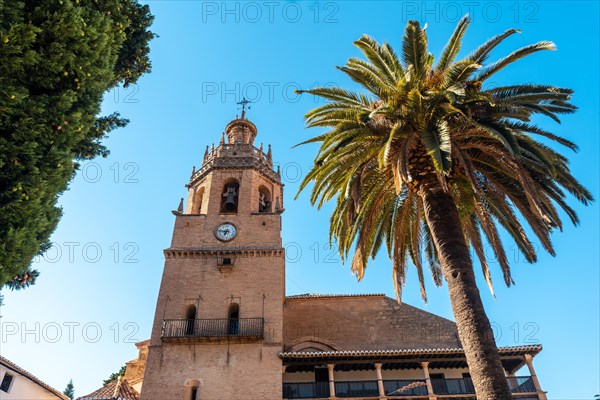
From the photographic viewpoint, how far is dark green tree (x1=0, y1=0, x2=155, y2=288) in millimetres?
6578

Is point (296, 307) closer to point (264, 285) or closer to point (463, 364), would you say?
point (264, 285)

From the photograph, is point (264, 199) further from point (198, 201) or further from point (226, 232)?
point (226, 232)

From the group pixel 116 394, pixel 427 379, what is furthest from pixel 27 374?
pixel 427 379

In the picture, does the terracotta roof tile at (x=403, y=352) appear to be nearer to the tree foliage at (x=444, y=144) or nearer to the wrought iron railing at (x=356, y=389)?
the wrought iron railing at (x=356, y=389)

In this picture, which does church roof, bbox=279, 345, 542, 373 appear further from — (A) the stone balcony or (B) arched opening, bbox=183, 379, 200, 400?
(B) arched opening, bbox=183, 379, 200, 400

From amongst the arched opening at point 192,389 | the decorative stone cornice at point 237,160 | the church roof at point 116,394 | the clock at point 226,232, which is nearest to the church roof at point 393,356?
the arched opening at point 192,389

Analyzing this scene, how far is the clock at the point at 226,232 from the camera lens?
2263 cm

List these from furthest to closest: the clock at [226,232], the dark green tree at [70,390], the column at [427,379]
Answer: the dark green tree at [70,390] < the clock at [226,232] < the column at [427,379]

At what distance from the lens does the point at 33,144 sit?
678cm

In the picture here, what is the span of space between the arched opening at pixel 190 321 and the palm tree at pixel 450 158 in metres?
9.33

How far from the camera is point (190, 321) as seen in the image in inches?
786

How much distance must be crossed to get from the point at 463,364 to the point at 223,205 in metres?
13.5

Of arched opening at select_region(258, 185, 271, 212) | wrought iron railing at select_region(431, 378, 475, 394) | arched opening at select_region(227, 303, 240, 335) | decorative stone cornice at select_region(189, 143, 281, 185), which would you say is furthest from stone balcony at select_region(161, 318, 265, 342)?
decorative stone cornice at select_region(189, 143, 281, 185)

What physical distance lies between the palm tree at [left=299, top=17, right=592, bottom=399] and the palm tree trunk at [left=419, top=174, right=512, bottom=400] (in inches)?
0.9
